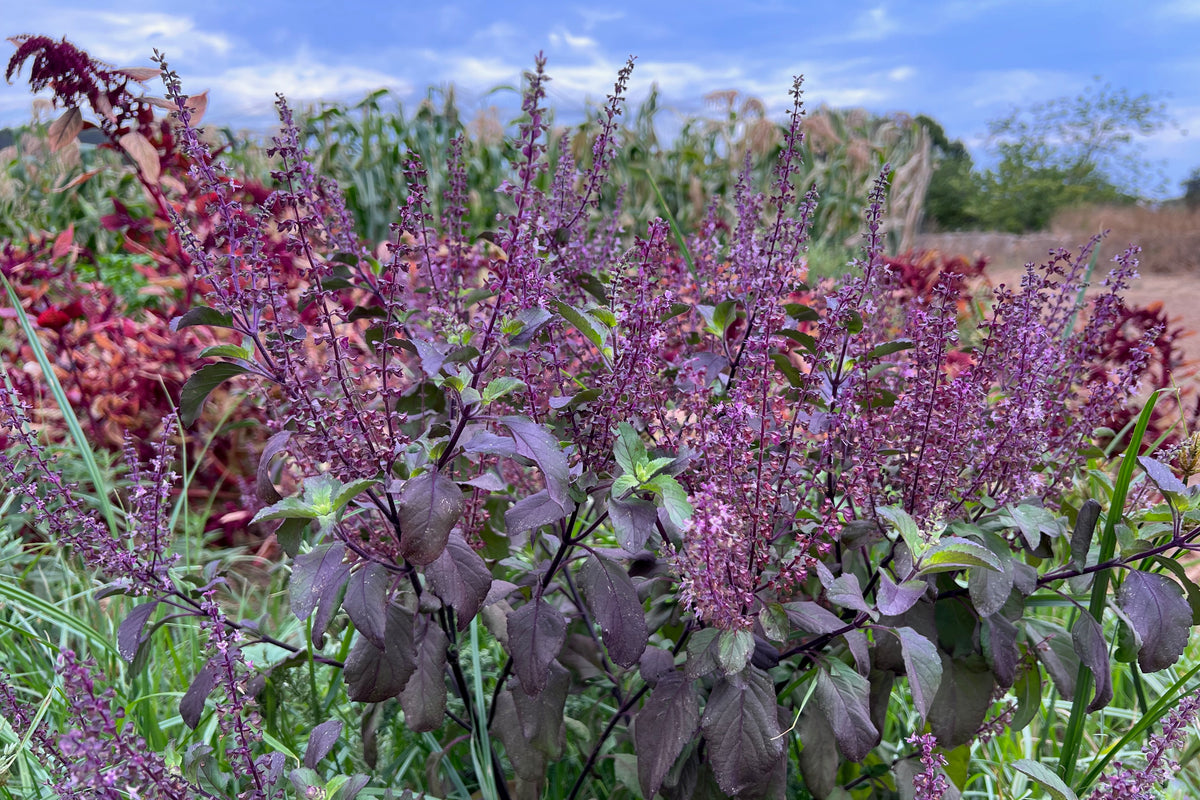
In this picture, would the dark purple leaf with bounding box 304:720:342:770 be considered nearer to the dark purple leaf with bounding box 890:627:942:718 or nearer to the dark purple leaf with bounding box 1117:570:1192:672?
the dark purple leaf with bounding box 890:627:942:718

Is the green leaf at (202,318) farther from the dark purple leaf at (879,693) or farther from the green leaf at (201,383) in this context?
the dark purple leaf at (879,693)

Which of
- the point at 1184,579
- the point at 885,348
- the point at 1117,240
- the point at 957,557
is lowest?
the point at 1184,579

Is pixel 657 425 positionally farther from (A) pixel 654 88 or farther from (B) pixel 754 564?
(A) pixel 654 88

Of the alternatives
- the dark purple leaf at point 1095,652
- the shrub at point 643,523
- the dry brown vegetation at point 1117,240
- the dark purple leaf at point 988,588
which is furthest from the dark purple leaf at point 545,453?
the dry brown vegetation at point 1117,240

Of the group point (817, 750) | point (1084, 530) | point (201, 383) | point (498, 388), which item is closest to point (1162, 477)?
point (1084, 530)

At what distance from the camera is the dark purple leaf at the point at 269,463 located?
132cm

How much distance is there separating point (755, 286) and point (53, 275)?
3586 millimetres

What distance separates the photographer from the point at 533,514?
1.25m

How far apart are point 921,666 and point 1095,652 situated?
43 centimetres

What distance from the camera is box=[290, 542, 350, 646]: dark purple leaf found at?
122cm

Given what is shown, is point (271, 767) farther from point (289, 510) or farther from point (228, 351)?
point (228, 351)

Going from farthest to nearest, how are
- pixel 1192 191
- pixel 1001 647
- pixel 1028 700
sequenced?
1. pixel 1192 191
2. pixel 1028 700
3. pixel 1001 647

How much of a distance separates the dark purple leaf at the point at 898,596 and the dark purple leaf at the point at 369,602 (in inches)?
29.1

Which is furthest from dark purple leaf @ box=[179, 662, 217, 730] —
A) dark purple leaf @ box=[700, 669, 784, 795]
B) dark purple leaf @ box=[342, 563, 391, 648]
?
dark purple leaf @ box=[700, 669, 784, 795]
